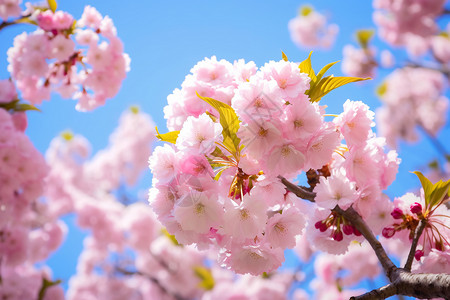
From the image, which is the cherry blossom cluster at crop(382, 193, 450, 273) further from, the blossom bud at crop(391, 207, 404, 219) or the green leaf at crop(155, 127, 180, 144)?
the green leaf at crop(155, 127, 180, 144)

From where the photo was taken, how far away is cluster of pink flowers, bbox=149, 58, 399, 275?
3.28ft

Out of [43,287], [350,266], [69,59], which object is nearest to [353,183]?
[69,59]

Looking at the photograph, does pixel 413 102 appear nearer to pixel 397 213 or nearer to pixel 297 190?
pixel 397 213

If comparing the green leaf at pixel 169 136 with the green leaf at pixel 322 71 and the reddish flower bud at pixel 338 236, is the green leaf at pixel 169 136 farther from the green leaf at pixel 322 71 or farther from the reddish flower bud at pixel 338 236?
the reddish flower bud at pixel 338 236

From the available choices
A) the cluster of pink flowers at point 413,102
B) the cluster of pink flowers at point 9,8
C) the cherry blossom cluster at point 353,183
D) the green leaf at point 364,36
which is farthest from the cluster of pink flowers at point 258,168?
the cluster of pink flowers at point 413,102

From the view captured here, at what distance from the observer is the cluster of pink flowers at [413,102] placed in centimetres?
945

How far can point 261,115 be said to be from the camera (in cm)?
98

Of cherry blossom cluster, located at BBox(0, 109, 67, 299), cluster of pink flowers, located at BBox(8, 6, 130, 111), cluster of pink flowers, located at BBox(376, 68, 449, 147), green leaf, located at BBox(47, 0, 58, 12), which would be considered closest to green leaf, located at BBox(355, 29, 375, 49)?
cluster of pink flowers, located at BBox(376, 68, 449, 147)

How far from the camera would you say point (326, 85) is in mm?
1191

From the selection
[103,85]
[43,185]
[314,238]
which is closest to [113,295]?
[43,185]

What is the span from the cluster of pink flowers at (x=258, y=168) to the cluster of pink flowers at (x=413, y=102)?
912cm

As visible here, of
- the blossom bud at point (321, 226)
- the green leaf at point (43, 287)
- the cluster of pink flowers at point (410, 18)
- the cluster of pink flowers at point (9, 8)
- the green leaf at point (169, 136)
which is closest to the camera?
the green leaf at point (169, 136)

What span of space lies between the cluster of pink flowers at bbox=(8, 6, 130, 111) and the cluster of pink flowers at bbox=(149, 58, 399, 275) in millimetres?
1603

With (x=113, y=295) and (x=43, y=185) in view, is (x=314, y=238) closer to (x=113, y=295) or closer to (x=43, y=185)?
(x=43, y=185)
